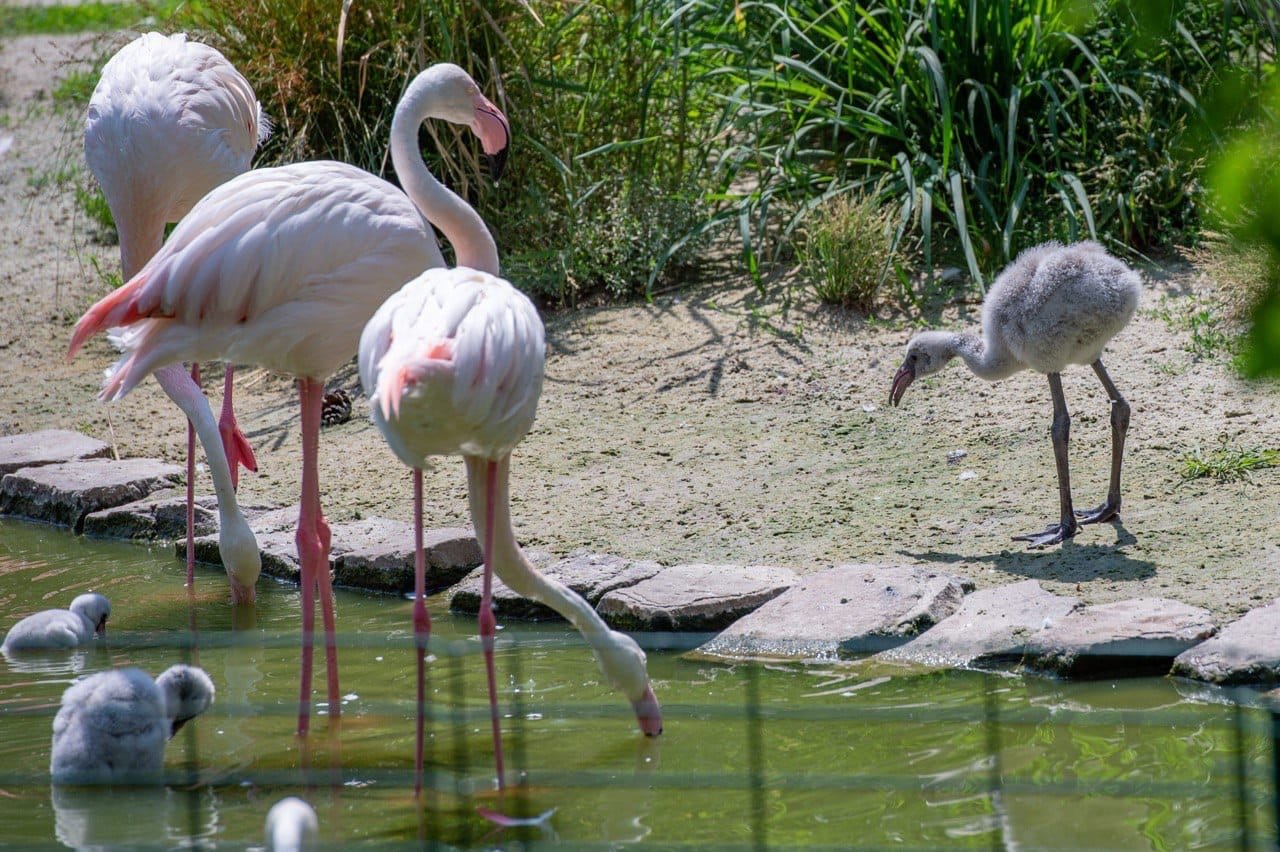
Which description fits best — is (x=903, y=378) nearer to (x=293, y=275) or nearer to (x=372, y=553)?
(x=372, y=553)

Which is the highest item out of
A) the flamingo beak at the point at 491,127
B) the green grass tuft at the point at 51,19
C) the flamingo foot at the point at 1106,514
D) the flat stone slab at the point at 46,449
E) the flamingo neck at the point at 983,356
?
the green grass tuft at the point at 51,19

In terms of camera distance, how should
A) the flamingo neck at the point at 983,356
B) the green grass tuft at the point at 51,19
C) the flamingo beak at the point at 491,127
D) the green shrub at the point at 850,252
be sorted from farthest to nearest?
1. the green grass tuft at the point at 51,19
2. the green shrub at the point at 850,252
3. the flamingo neck at the point at 983,356
4. the flamingo beak at the point at 491,127

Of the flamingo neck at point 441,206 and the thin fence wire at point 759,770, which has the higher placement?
the flamingo neck at point 441,206

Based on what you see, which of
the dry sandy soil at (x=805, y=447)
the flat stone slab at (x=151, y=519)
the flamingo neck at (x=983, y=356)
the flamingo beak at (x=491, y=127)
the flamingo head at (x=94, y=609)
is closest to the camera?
the flamingo beak at (x=491, y=127)

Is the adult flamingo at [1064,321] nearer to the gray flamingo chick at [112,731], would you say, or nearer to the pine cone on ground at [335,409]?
the gray flamingo chick at [112,731]

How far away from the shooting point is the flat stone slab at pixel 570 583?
5074 millimetres

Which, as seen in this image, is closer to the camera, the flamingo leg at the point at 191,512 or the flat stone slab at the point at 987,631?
the flat stone slab at the point at 987,631

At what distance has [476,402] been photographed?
355 cm

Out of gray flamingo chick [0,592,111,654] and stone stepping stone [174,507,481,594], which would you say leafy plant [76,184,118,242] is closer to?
stone stepping stone [174,507,481,594]

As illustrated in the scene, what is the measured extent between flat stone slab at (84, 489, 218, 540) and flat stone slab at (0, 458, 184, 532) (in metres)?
0.09

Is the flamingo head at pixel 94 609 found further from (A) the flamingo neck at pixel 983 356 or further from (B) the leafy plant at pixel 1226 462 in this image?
(B) the leafy plant at pixel 1226 462

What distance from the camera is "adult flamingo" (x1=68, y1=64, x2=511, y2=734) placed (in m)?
4.29

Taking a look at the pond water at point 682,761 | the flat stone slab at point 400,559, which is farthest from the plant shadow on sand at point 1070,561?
the flat stone slab at point 400,559

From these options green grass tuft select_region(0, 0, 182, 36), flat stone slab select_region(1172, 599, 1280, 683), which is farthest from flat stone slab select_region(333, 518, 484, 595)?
green grass tuft select_region(0, 0, 182, 36)
